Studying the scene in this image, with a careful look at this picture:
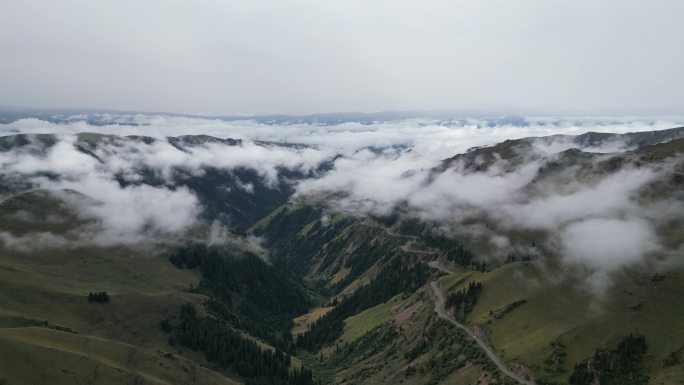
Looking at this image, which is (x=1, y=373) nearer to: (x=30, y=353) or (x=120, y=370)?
(x=30, y=353)

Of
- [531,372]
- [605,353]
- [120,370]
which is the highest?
[605,353]

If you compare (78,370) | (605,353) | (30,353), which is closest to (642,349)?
(605,353)

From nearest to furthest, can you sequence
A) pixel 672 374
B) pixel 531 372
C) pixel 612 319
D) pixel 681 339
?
pixel 672 374
pixel 681 339
pixel 531 372
pixel 612 319

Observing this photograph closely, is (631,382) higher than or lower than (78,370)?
higher

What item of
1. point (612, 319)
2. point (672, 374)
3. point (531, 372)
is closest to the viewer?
point (672, 374)

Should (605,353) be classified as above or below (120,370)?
above

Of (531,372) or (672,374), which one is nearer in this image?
(672,374)

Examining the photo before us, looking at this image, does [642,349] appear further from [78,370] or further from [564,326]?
[78,370]

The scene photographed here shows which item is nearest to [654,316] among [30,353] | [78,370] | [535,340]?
[535,340]

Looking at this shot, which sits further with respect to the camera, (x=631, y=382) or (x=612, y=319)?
(x=612, y=319)
